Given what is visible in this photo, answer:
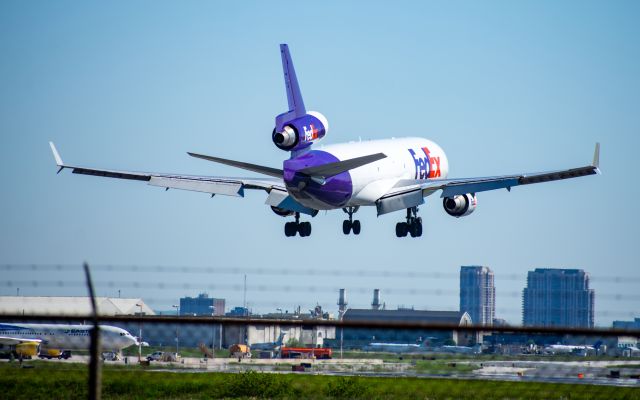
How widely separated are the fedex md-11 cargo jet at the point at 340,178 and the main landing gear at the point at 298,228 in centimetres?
6

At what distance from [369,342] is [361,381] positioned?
578cm

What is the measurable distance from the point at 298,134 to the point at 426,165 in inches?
651

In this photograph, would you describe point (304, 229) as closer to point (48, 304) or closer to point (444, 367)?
point (48, 304)

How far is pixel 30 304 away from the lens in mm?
82000

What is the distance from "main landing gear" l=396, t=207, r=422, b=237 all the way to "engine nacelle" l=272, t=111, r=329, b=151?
10538mm

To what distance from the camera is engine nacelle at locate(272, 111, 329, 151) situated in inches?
2613

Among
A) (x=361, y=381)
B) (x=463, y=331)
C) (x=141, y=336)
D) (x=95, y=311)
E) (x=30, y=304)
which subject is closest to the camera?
(x=95, y=311)

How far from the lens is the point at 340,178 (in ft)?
223

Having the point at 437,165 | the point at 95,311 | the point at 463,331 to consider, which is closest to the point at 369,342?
the point at 463,331

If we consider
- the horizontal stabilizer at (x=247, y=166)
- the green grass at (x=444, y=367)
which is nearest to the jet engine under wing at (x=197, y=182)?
the horizontal stabilizer at (x=247, y=166)

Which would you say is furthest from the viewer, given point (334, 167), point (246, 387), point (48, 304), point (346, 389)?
point (48, 304)


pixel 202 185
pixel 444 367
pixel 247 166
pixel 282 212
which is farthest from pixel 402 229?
pixel 444 367

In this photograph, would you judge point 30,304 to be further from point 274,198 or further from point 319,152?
point 319,152

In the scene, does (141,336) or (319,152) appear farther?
(319,152)
